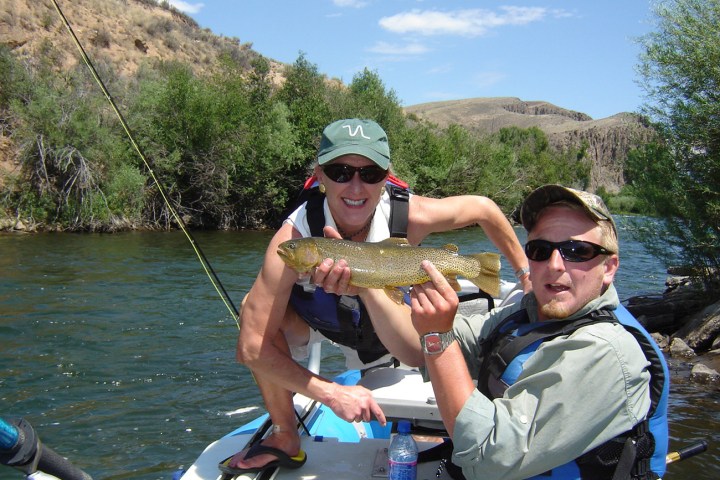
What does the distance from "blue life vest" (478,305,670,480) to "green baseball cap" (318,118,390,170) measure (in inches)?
52.6

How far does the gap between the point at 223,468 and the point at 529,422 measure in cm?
171

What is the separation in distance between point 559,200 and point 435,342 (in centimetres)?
79

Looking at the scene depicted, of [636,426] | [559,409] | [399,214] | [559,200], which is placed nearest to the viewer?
[559,409]

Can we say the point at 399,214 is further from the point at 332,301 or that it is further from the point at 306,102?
the point at 306,102

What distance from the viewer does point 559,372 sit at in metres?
2.10

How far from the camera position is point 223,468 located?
3.12 meters

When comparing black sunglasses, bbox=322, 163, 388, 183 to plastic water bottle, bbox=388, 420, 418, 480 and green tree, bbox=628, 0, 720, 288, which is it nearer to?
plastic water bottle, bbox=388, 420, 418, 480

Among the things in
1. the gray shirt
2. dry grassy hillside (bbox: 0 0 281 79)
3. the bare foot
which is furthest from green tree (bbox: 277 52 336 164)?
the gray shirt

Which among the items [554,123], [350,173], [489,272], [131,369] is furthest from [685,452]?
[554,123]

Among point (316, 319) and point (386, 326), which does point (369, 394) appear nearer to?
point (386, 326)

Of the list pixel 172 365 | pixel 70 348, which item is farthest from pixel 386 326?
pixel 70 348

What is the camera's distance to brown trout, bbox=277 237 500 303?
3107mm

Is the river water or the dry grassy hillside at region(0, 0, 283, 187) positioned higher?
the dry grassy hillside at region(0, 0, 283, 187)

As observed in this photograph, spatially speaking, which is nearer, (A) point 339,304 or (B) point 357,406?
(B) point 357,406
